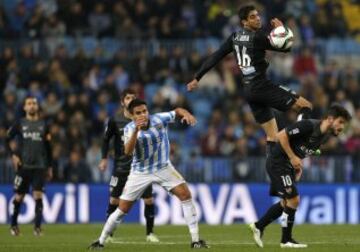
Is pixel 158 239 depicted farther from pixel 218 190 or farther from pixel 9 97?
pixel 9 97

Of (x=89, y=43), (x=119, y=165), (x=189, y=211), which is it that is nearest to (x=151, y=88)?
→ (x=89, y=43)

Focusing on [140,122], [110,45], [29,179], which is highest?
[110,45]

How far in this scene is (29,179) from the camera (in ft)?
67.4

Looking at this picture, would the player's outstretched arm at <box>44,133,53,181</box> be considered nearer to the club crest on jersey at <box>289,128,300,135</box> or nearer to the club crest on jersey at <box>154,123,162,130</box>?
the club crest on jersey at <box>154,123,162,130</box>

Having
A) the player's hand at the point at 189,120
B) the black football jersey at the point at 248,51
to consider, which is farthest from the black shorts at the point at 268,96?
the player's hand at the point at 189,120

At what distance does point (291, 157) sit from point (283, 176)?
0.64m

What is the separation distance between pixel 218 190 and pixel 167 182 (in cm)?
1026

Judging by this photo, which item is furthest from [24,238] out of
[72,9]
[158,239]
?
[72,9]

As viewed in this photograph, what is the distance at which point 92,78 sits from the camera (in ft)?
91.4

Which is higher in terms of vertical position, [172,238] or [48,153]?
[48,153]

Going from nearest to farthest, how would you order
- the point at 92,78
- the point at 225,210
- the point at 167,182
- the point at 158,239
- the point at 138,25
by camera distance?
1. the point at 167,182
2. the point at 158,239
3. the point at 225,210
4. the point at 92,78
5. the point at 138,25

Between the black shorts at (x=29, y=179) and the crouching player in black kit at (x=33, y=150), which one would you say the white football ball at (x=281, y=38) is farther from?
the black shorts at (x=29, y=179)

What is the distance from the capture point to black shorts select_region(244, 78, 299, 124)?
15875mm

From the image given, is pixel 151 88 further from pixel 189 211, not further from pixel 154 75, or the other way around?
pixel 189 211
